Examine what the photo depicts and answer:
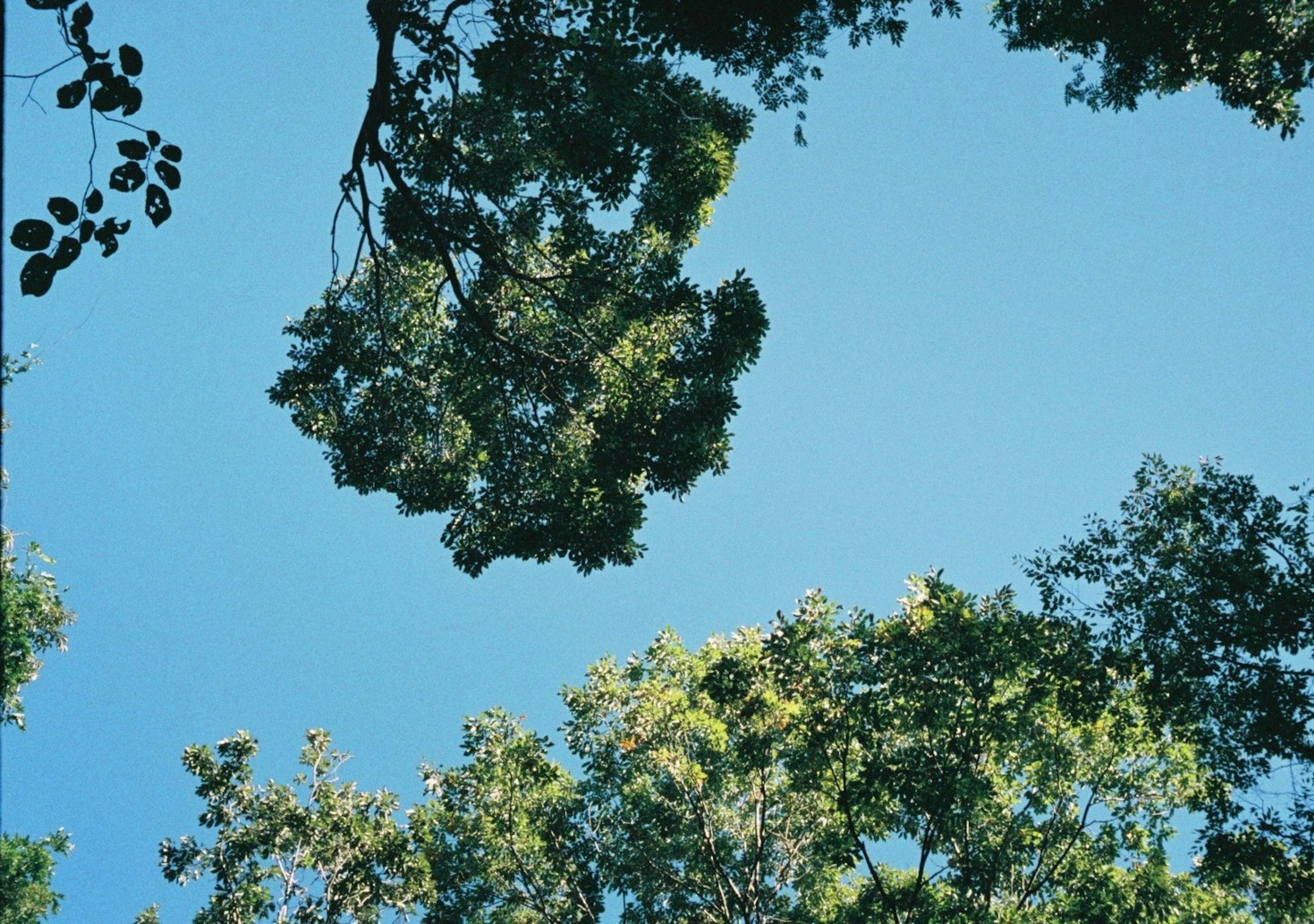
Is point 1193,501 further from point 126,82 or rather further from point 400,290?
point 126,82

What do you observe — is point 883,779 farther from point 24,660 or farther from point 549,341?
point 24,660

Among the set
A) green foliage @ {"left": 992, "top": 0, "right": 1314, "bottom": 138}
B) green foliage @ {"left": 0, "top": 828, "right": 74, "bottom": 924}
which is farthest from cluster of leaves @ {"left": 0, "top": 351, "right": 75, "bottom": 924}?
green foliage @ {"left": 992, "top": 0, "right": 1314, "bottom": 138}

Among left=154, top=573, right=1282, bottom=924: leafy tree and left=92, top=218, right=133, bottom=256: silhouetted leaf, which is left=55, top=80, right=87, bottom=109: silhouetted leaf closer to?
left=92, top=218, right=133, bottom=256: silhouetted leaf

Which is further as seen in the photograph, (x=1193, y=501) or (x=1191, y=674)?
(x=1193, y=501)

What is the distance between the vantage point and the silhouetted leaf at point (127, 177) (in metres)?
4.14

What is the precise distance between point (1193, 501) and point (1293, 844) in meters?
4.56

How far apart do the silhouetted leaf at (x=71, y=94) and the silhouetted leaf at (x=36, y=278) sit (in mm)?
834

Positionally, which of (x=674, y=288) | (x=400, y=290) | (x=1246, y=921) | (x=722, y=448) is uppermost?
(x=400, y=290)

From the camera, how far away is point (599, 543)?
1237cm

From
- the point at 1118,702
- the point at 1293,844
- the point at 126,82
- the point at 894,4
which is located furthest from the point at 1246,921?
the point at 126,82

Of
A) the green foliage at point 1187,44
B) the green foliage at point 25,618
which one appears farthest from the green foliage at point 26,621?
the green foliage at point 1187,44

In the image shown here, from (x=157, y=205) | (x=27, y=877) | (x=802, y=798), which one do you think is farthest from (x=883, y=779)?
(x=27, y=877)

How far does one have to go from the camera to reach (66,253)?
3.80m

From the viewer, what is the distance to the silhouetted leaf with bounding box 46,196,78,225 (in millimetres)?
3797
